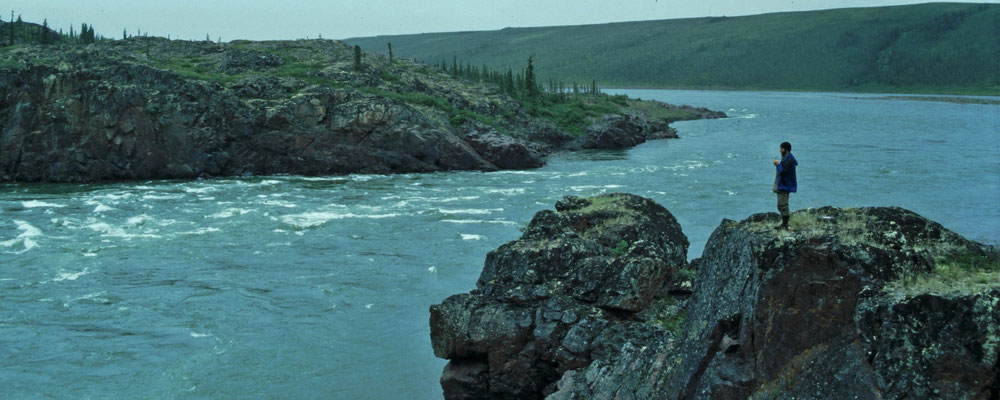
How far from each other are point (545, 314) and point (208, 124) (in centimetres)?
4627

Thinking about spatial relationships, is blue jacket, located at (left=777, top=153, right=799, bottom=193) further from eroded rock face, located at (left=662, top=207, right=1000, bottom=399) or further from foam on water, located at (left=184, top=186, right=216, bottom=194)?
foam on water, located at (left=184, top=186, right=216, bottom=194)

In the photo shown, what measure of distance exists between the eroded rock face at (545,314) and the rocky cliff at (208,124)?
4086cm

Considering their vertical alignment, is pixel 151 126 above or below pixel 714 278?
above

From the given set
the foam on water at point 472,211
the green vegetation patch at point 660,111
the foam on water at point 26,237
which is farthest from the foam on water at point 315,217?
the green vegetation patch at point 660,111

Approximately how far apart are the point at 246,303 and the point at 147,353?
4.46 metres

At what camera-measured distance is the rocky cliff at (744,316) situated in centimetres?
848

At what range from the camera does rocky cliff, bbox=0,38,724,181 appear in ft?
175

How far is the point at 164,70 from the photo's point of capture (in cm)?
5812

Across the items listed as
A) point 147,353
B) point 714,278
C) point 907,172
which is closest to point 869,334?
point 714,278

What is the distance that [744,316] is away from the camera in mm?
10758

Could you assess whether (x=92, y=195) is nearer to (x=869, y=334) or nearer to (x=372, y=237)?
(x=372, y=237)

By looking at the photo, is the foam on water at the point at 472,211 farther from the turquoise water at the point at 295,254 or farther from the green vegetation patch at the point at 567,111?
the green vegetation patch at the point at 567,111

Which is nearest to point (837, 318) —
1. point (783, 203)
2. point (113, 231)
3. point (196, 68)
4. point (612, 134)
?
point (783, 203)

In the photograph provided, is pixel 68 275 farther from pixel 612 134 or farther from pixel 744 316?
pixel 612 134
